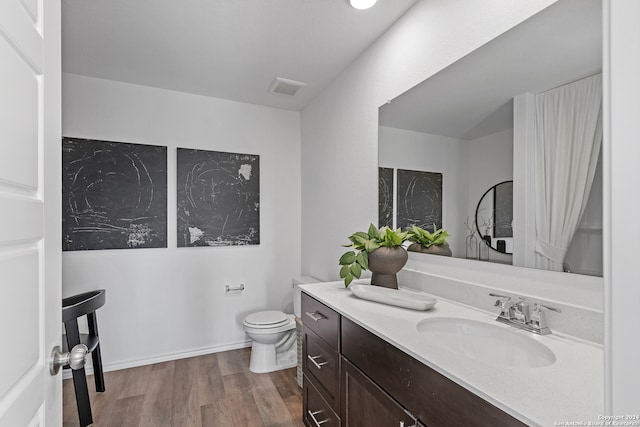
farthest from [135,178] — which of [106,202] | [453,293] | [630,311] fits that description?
[630,311]

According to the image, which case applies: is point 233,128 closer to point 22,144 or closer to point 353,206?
point 353,206

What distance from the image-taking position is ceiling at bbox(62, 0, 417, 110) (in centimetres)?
179

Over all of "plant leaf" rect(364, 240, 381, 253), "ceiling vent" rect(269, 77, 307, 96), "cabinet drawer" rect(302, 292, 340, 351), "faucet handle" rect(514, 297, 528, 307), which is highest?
"ceiling vent" rect(269, 77, 307, 96)

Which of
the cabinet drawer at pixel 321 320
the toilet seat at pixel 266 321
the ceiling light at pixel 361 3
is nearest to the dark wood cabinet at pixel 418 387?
the cabinet drawer at pixel 321 320

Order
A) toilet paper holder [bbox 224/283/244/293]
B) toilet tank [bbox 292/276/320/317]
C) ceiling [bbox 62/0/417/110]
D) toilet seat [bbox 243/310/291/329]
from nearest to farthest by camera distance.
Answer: ceiling [bbox 62/0/417/110] < toilet seat [bbox 243/310/291/329] < toilet tank [bbox 292/276/320/317] < toilet paper holder [bbox 224/283/244/293]

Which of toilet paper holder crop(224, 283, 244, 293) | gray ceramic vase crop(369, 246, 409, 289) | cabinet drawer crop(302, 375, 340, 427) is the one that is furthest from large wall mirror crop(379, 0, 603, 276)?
toilet paper holder crop(224, 283, 244, 293)

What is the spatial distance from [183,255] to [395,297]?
2108 mm

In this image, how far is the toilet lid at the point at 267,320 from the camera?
2492 mm

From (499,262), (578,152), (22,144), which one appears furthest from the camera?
(499,262)

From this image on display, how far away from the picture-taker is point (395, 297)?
1.42 metres

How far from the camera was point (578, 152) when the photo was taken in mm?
1070

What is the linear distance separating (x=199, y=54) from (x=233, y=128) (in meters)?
0.86

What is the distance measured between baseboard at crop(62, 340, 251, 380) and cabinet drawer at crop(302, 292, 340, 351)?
1547mm

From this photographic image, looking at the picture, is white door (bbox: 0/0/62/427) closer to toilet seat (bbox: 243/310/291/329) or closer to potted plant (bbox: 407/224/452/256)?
potted plant (bbox: 407/224/452/256)
